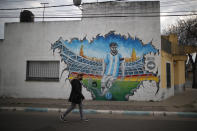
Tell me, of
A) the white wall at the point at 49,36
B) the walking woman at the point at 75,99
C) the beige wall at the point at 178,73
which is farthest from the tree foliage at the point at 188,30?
the walking woman at the point at 75,99

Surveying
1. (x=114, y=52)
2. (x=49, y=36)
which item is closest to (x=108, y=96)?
(x=114, y=52)

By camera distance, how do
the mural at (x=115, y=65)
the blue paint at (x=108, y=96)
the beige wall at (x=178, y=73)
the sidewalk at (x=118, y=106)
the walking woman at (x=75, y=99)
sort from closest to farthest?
1. the walking woman at (x=75, y=99)
2. the sidewalk at (x=118, y=106)
3. the mural at (x=115, y=65)
4. the blue paint at (x=108, y=96)
5. the beige wall at (x=178, y=73)

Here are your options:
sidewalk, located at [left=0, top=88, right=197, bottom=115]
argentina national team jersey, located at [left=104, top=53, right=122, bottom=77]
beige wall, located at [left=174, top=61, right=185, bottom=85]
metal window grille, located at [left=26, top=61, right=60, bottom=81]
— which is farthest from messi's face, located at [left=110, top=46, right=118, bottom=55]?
beige wall, located at [left=174, top=61, right=185, bottom=85]

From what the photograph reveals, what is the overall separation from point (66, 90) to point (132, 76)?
4.12 m

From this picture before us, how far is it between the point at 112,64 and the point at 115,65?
19cm

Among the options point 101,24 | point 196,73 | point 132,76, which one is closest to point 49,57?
point 101,24

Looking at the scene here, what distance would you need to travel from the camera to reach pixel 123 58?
9.59 meters

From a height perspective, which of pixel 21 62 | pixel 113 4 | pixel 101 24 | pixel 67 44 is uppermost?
pixel 113 4

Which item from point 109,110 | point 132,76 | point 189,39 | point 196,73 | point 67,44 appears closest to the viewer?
point 109,110

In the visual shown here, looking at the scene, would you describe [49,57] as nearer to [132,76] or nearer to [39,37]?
[39,37]

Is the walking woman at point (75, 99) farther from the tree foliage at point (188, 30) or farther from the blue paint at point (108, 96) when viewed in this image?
the tree foliage at point (188, 30)

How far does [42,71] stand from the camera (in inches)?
411

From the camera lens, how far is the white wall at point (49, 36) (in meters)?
9.62

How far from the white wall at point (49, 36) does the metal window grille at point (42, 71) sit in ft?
1.00
